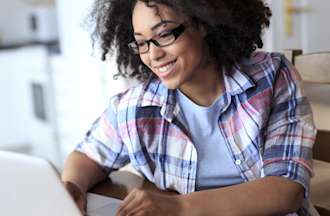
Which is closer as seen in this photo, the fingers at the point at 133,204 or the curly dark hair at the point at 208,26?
the fingers at the point at 133,204

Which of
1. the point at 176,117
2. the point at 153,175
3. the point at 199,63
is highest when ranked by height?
the point at 199,63

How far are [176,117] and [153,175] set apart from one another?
0.46ft

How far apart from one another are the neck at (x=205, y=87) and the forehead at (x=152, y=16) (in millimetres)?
149

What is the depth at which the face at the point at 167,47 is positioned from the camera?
97cm

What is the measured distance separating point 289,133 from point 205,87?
0.67 feet

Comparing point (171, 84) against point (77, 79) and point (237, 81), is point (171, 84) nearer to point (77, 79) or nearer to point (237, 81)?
point (237, 81)

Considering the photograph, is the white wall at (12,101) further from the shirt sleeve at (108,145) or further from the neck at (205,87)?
the neck at (205,87)

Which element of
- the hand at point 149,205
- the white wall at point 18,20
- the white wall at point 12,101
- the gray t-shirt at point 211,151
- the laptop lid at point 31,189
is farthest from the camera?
the white wall at point 18,20

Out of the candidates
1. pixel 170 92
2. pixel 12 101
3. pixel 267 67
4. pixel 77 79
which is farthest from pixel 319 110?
pixel 12 101

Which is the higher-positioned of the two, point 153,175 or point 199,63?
point 199,63

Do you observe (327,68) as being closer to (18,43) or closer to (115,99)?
(115,99)

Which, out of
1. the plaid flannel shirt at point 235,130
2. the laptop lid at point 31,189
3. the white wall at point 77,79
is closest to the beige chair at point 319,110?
the plaid flannel shirt at point 235,130

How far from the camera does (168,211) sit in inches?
32.2

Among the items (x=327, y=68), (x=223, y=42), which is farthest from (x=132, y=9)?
(x=327, y=68)
